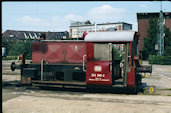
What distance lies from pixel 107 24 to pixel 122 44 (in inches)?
2983

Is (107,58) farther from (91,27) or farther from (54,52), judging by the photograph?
(91,27)

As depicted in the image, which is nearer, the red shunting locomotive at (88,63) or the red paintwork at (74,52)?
the red shunting locomotive at (88,63)

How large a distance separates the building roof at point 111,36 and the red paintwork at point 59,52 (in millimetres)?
1218

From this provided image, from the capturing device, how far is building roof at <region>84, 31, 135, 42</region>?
10.4m

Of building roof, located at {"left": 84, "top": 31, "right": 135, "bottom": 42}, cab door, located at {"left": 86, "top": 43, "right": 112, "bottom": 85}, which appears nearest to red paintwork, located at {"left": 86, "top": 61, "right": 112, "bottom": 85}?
cab door, located at {"left": 86, "top": 43, "right": 112, "bottom": 85}

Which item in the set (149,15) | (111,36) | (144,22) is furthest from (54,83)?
(149,15)

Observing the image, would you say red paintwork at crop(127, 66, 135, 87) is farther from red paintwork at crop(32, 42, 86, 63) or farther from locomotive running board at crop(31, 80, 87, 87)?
red paintwork at crop(32, 42, 86, 63)

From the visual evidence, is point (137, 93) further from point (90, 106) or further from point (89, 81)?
point (90, 106)

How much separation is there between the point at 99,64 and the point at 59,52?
3.04 metres

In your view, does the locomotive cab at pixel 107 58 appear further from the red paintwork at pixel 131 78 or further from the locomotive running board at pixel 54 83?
the locomotive running board at pixel 54 83

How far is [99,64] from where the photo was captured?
35.4 feet

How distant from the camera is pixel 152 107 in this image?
8219 millimetres

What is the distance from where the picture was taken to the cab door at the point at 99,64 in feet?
35.0

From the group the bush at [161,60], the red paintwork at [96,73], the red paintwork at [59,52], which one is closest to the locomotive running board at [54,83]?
the red paintwork at [96,73]
